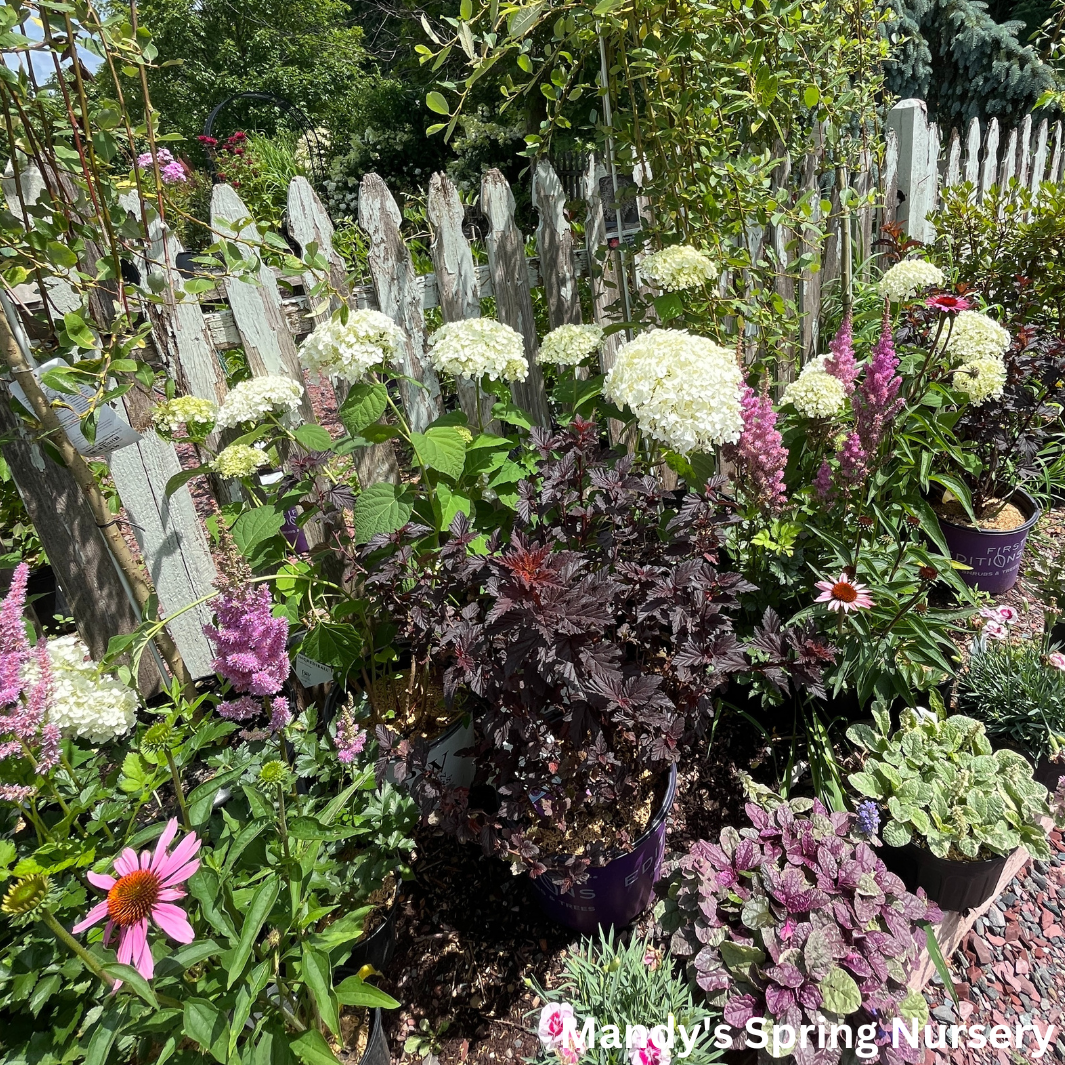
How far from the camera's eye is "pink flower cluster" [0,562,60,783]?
3.04 feet

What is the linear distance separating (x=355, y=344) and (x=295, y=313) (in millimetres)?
785

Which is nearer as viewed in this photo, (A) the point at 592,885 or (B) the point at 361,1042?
(B) the point at 361,1042

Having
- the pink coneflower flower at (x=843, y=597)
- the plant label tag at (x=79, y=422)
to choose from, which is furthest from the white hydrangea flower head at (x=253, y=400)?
the pink coneflower flower at (x=843, y=597)

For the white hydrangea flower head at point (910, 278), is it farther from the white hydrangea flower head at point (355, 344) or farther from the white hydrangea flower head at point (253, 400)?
the white hydrangea flower head at point (253, 400)

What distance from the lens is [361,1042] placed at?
53.7 inches

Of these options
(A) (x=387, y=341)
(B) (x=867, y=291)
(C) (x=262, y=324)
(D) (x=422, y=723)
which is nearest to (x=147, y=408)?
(C) (x=262, y=324)

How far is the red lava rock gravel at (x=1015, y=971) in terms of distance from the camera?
1.52 meters

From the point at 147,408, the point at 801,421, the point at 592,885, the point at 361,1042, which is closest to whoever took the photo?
the point at 361,1042

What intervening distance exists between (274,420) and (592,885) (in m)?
1.40

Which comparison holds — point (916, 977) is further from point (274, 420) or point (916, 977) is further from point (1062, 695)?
point (274, 420)

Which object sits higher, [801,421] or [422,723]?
[801,421]

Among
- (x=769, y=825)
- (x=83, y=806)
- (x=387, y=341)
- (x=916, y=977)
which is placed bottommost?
(x=916, y=977)

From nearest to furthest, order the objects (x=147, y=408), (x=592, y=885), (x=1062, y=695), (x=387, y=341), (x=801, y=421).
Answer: (x=592, y=885)
(x=387, y=341)
(x=1062, y=695)
(x=147, y=408)
(x=801, y=421)

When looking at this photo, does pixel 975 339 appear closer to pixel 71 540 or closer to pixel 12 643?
pixel 12 643
